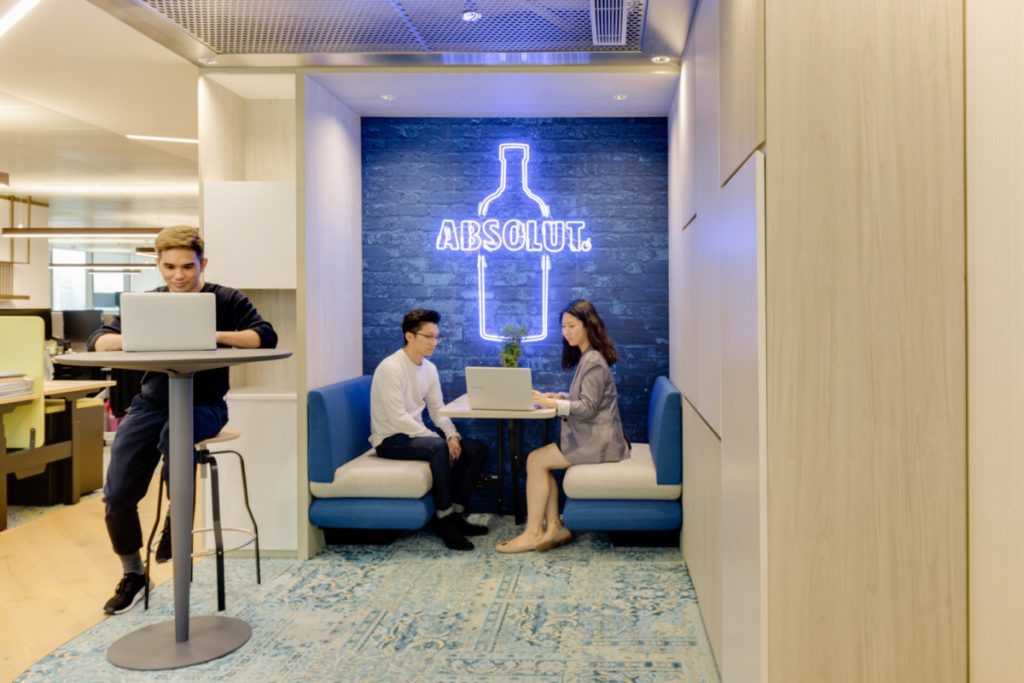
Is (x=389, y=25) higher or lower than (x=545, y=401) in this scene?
higher

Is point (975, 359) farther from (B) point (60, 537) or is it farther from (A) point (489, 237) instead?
(B) point (60, 537)

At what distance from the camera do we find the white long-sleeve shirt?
4820 mm

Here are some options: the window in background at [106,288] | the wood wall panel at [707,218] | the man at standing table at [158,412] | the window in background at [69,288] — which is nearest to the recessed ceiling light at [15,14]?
the man at standing table at [158,412]

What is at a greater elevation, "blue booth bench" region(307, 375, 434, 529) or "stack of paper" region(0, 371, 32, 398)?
"stack of paper" region(0, 371, 32, 398)

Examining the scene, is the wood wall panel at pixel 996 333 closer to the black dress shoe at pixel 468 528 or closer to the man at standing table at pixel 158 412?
the man at standing table at pixel 158 412

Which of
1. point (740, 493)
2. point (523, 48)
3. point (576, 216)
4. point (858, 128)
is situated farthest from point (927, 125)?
point (576, 216)

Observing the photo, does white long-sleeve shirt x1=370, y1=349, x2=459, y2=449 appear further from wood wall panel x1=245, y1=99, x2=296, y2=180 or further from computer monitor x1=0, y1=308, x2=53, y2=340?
computer monitor x1=0, y1=308, x2=53, y2=340

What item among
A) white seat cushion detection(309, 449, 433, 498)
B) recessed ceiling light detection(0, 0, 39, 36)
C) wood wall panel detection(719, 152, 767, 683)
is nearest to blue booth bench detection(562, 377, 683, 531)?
white seat cushion detection(309, 449, 433, 498)

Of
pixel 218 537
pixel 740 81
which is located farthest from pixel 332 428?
pixel 740 81

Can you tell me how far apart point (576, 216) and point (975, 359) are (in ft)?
11.8

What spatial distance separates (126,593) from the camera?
3.72m

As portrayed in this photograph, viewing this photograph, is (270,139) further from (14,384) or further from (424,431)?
(14,384)

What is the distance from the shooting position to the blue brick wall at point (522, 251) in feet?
17.9

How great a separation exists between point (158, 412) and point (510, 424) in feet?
6.98
